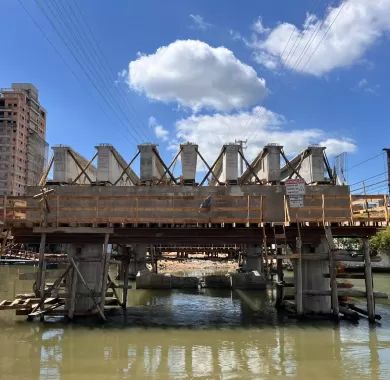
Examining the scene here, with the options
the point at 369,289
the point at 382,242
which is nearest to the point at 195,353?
the point at 369,289

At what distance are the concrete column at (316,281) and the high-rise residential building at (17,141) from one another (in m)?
126

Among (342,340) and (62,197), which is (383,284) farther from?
(62,197)

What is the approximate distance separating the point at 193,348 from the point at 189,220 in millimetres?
5913

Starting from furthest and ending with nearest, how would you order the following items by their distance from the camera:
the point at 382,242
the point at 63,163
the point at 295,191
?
the point at 382,242 < the point at 63,163 < the point at 295,191

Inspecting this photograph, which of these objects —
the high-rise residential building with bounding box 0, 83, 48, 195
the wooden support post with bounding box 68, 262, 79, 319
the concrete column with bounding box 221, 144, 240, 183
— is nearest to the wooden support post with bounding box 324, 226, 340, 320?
the concrete column with bounding box 221, 144, 240, 183

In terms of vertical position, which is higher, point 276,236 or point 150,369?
point 276,236

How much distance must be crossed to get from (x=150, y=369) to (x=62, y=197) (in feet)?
31.8

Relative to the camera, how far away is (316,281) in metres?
23.0

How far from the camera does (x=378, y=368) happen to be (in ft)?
47.2

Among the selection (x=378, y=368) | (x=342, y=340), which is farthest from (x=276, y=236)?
(x=378, y=368)

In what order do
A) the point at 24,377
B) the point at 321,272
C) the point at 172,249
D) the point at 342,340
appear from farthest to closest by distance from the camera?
the point at 172,249, the point at 321,272, the point at 342,340, the point at 24,377

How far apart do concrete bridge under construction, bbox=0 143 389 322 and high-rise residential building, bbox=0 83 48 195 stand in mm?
121375

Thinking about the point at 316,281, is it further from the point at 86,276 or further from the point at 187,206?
the point at 86,276

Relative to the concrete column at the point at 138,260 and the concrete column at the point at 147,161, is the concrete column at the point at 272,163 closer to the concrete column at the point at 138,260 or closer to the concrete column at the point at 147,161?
the concrete column at the point at 147,161
